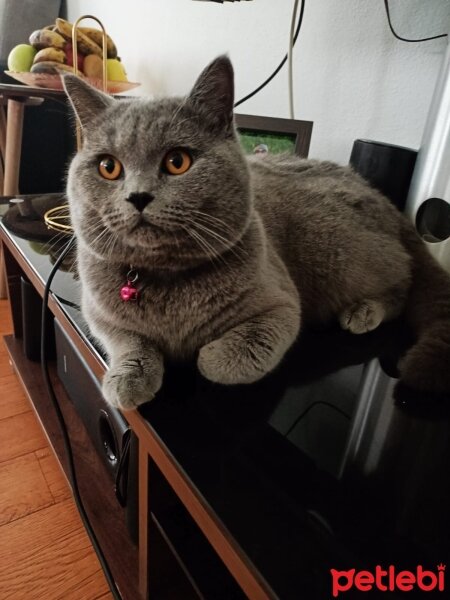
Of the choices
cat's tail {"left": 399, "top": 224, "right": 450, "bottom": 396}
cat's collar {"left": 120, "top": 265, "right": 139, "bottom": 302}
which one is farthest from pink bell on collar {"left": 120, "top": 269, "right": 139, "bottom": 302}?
cat's tail {"left": 399, "top": 224, "right": 450, "bottom": 396}

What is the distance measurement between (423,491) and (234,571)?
21 centimetres

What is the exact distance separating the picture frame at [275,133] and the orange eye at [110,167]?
23.3 inches

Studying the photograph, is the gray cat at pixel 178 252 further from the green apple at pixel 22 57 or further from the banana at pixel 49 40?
the green apple at pixel 22 57

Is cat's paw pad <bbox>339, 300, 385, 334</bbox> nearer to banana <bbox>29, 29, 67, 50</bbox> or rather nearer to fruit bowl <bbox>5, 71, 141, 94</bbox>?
fruit bowl <bbox>5, 71, 141, 94</bbox>

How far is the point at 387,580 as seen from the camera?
0.34 metres

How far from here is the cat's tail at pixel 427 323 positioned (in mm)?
573

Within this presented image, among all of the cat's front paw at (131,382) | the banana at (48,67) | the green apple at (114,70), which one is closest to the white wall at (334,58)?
the green apple at (114,70)

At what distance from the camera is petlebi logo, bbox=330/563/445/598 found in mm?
334

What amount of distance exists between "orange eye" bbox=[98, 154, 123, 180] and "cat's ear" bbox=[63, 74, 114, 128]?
0.09m

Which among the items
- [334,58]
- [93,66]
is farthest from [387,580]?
[93,66]

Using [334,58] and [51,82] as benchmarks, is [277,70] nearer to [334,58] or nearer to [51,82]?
[334,58]

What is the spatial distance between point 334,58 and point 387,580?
3.80 ft

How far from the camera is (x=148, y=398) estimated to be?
521 mm

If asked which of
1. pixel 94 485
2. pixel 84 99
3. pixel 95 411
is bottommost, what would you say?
pixel 94 485
